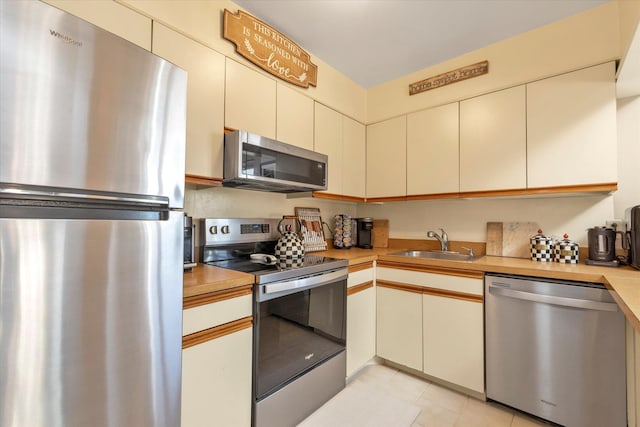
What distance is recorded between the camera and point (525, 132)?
6.11ft

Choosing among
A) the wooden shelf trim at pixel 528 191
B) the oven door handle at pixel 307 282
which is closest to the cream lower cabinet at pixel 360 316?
the oven door handle at pixel 307 282

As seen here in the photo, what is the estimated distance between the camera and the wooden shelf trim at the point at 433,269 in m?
1.79

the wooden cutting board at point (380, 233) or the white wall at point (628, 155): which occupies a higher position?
the white wall at point (628, 155)

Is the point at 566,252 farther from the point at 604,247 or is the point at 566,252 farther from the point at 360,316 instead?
the point at 360,316

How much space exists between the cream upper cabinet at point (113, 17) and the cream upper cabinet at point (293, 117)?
0.80 m

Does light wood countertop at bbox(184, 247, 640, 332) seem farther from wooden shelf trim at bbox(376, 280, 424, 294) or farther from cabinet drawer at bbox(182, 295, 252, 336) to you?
wooden shelf trim at bbox(376, 280, 424, 294)

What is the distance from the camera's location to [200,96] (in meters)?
1.46

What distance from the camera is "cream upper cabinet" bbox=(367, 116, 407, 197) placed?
7.97ft

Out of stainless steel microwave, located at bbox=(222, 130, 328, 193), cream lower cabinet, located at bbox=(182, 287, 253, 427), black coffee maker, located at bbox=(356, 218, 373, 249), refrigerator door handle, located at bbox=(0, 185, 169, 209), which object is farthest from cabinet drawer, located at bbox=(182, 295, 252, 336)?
black coffee maker, located at bbox=(356, 218, 373, 249)

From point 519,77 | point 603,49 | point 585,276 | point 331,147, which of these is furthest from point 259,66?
point 585,276

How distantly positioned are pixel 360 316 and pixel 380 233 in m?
0.97

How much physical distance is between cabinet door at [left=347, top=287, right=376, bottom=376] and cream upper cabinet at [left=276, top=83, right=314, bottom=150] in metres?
1.19

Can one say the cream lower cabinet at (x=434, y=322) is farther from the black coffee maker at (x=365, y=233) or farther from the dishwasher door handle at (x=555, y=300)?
the black coffee maker at (x=365, y=233)

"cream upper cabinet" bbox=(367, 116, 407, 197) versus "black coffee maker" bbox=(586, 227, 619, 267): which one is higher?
"cream upper cabinet" bbox=(367, 116, 407, 197)
